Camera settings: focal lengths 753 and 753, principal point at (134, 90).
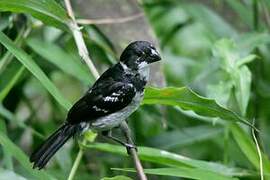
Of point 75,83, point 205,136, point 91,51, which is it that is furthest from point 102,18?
point 75,83

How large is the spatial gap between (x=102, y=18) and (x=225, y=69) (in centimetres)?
66

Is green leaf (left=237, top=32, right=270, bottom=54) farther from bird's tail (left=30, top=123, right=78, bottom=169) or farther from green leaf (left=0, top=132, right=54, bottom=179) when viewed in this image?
green leaf (left=0, top=132, right=54, bottom=179)

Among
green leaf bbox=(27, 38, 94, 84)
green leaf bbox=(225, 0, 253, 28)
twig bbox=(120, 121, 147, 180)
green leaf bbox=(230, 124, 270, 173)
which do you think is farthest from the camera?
green leaf bbox=(225, 0, 253, 28)

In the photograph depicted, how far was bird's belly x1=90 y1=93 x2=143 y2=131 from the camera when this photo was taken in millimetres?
3141

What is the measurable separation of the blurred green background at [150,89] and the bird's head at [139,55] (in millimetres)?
212

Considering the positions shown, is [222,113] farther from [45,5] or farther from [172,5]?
[172,5]

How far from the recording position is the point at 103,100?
3.20 m

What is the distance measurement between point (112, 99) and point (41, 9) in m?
0.51

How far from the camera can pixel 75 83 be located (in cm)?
574

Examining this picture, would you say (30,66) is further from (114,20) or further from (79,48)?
(114,20)

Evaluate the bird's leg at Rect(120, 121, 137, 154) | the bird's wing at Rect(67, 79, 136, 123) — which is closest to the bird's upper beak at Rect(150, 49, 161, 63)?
the bird's wing at Rect(67, 79, 136, 123)

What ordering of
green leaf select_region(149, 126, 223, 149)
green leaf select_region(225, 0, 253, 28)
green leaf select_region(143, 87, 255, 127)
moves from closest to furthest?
green leaf select_region(143, 87, 255, 127) → green leaf select_region(149, 126, 223, 149) → green leaf select_region(225, 0, 253, 28)

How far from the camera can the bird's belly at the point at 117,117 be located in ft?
10.3

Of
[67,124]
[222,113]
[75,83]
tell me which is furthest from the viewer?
[75,83]
